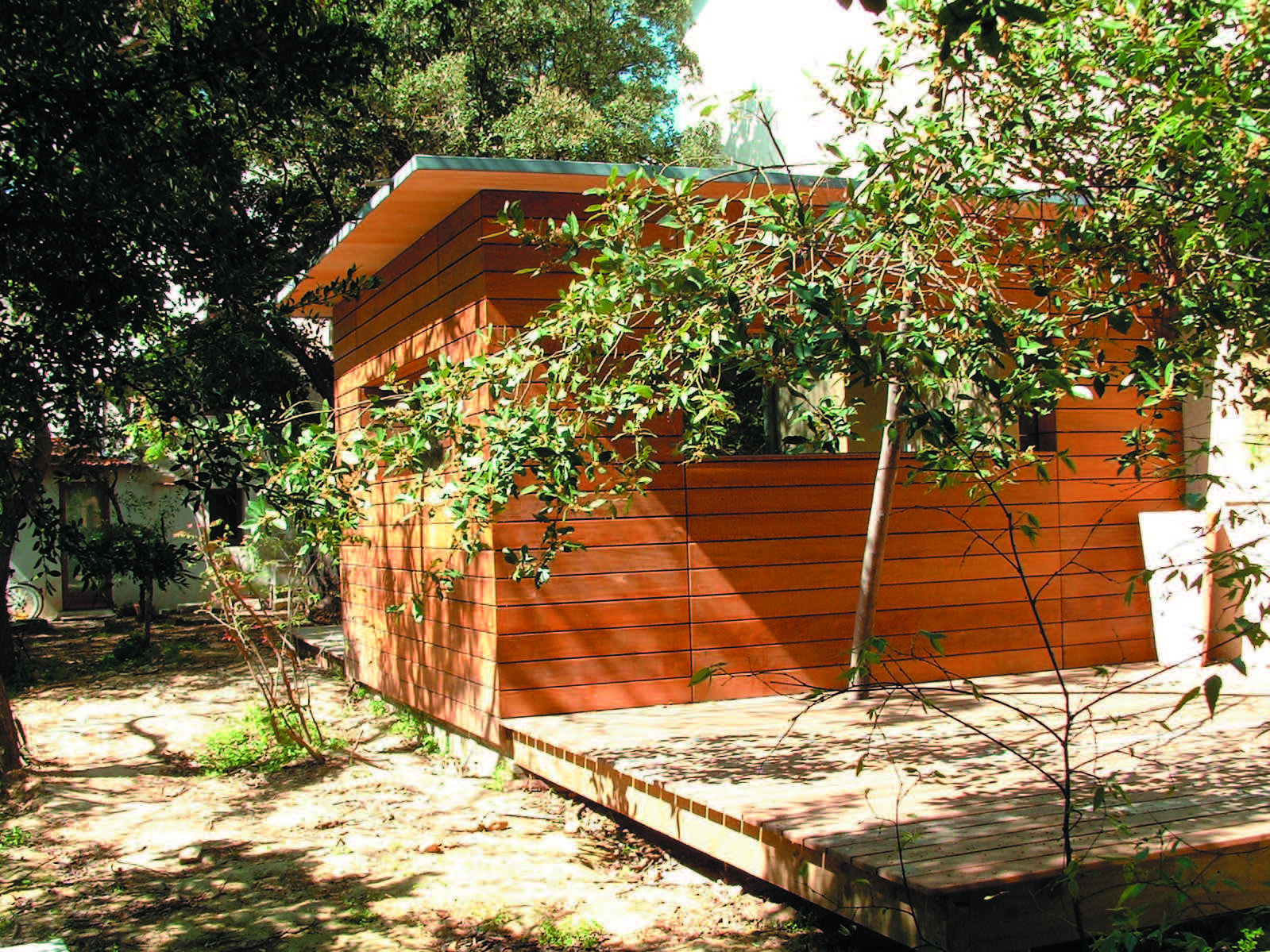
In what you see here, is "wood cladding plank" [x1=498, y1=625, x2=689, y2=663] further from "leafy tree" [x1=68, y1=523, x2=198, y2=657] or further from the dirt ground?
"leafy tree" [x1=68, y1=523, x2=198, y2=657]

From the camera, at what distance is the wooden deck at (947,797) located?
129 inches

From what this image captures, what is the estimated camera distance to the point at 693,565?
6.45 m

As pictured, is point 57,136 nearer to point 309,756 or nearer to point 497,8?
point 309,756

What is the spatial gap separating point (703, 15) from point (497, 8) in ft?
9.22

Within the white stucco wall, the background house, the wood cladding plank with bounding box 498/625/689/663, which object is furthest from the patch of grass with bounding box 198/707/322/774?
the white stucco wall

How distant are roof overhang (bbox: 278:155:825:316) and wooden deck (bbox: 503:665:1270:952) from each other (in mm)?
2671

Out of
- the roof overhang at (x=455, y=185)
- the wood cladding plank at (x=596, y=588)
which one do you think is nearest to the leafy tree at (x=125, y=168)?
the roof overhang at (x=455, y=185)

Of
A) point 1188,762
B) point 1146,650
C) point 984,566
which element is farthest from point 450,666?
point 1146,650

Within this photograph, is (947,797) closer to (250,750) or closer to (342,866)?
(342,866)

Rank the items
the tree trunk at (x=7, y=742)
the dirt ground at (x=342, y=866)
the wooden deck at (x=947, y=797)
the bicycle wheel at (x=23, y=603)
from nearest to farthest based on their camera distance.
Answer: the wooden deck at (x=947, y=797) → the dirt ground at (x=342, y=866) → the tree trunk at (x=7, y=742) → the bicycle wheel at (x=23, y=603)

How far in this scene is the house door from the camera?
1716 cm

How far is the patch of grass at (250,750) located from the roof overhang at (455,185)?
3.28 meters

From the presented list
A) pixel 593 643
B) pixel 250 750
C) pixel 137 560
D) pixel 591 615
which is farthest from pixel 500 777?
pixel 137 560

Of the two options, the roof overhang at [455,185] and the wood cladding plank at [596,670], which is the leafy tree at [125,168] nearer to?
the roof overhang at [455,185]
